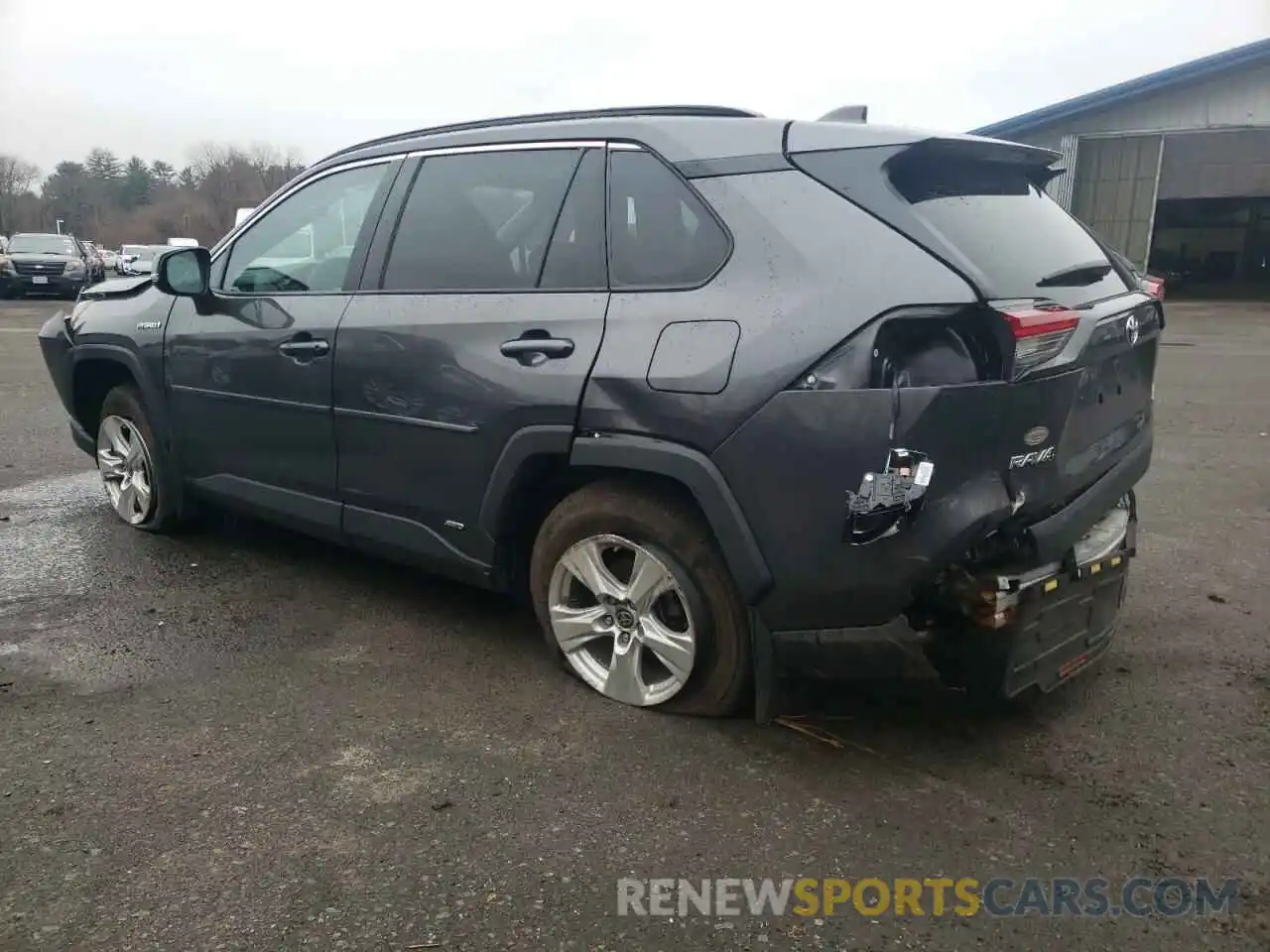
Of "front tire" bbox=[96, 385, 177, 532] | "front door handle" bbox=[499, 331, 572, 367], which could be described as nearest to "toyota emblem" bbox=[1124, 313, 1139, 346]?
"front door handle" bbox=[499, 331, 572, 367]

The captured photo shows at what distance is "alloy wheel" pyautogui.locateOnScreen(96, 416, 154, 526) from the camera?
16.1 ft

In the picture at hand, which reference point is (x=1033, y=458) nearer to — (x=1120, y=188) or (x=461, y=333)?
(x=461, y=333)

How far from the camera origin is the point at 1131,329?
3012 millimetres

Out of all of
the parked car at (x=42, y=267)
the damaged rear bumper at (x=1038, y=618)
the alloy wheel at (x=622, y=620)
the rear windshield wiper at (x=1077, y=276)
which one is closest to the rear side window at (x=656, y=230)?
the alloy wheel at (x=622, y=620)

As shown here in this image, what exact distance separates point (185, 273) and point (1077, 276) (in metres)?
3.51

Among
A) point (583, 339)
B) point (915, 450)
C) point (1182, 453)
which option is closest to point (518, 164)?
point (583, 339)

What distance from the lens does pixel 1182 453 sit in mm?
7125

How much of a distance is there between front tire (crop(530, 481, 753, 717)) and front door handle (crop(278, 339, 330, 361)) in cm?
117

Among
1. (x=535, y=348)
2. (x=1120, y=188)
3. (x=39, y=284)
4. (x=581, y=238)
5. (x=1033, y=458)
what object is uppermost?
(x=1120, y=188)

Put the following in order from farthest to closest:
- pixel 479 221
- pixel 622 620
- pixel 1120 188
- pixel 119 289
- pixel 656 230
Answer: pixel 1120 188 → pixel 119 289 → pixel 479 221 → pixel 622 620 → pixel 656 230

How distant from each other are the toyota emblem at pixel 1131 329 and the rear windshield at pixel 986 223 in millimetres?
99

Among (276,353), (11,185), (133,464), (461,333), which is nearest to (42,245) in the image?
(133,464)

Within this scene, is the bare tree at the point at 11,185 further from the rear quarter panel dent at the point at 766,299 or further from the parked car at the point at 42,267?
the rear quarter panel dent at the point at 766,299

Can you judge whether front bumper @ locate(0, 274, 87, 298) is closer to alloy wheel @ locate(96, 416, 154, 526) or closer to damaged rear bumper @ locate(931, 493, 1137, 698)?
alloy wheel @ locate(96, 416, 154, 526)
